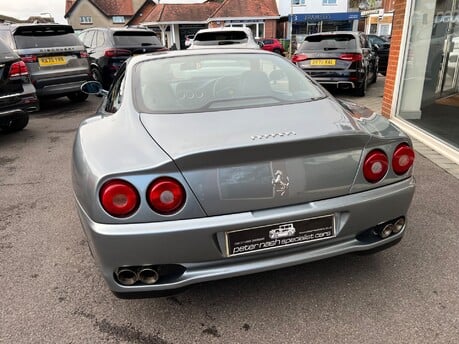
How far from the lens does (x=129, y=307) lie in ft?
7.52

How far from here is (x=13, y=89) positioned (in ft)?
18.5

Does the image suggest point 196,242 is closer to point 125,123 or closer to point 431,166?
point 125,123


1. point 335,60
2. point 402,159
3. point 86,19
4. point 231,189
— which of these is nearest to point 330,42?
point 335,60

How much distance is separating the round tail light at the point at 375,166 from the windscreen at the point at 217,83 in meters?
0.65

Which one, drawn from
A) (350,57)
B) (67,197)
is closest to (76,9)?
(350,57)

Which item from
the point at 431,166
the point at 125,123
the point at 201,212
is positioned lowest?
Answer: the point at 431,166

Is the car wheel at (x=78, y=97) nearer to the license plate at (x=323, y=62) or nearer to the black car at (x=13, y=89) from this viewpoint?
the black car at (x=13, y=89)

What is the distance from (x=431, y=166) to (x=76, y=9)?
6210 cm

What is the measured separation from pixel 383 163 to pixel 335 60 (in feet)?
23.8

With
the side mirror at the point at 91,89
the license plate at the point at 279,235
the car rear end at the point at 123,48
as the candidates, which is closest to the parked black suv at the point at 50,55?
the car rear end at the point at 123,48

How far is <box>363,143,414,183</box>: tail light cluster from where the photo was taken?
2080 millimetres

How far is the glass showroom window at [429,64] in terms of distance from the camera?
19.5ft

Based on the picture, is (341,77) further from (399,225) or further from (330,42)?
(399,225)

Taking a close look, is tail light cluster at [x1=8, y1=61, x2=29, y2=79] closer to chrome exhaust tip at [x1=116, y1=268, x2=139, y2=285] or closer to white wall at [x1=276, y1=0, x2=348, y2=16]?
chrome exhaust tip at [x1=116, y1=268, x2=139, y2=285]
